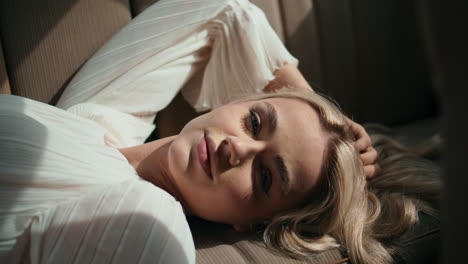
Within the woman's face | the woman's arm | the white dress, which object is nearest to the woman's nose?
the woman's face

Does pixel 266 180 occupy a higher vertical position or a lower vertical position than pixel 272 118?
lower

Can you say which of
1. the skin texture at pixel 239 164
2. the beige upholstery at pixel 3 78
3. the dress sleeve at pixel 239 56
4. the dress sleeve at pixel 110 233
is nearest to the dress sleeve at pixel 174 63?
the dress sleeve at pixel 239 56

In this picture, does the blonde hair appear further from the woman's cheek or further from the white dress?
the white dress

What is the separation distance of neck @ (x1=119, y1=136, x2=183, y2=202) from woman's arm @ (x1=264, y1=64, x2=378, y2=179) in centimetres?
47

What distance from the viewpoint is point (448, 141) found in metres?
0.37

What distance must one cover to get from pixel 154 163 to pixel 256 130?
31cm

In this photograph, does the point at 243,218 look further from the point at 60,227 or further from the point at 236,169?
the point at 60,227

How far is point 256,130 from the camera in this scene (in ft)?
3.42

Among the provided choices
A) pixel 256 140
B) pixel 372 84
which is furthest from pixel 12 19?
pixel 372 84

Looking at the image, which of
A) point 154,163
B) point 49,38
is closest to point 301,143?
point 154,163

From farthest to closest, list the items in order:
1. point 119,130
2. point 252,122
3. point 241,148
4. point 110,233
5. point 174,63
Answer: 1. point 174,63
2. point 119,130
3. point 252,122
4. point 241,148
5. point 110,233

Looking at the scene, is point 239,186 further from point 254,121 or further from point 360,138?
point 360,138

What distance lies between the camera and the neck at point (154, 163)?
1.09 metres

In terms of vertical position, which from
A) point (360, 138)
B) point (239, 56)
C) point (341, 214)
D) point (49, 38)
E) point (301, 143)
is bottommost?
point (341, 214)
